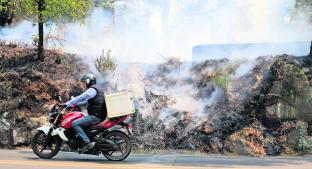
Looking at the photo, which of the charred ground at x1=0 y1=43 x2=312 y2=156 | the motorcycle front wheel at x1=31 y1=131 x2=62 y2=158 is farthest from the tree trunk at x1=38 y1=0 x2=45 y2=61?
the motorcycle front wheel at x1=31 y1=131 x2=62 y2=158

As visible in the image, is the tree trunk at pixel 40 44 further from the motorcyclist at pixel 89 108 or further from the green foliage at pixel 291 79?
the green foliage at pixel 291 79

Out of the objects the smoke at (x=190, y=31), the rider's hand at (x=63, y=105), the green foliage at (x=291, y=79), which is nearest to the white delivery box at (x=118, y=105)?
the rider's hand at (x=63, y=105)

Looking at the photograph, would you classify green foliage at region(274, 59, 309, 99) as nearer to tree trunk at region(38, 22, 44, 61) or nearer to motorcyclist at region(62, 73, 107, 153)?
motorcyclist at region(62, 73, 107, 153)

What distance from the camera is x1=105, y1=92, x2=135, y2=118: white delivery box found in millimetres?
10891

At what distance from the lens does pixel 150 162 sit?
435 inches

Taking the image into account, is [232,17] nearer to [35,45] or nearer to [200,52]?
[200,52]

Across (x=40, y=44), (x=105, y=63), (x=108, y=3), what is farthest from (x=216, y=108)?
(x=108, y=3)

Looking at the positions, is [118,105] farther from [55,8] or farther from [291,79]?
[55,8]

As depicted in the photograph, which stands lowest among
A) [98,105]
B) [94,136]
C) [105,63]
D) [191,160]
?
[191,160]

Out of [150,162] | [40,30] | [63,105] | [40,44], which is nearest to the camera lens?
[63,105]

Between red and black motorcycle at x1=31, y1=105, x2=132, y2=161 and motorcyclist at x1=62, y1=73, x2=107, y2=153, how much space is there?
0.38ft

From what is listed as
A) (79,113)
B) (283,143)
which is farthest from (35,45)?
(283,143)

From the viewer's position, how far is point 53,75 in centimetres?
1603

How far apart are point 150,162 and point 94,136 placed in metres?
1.26
